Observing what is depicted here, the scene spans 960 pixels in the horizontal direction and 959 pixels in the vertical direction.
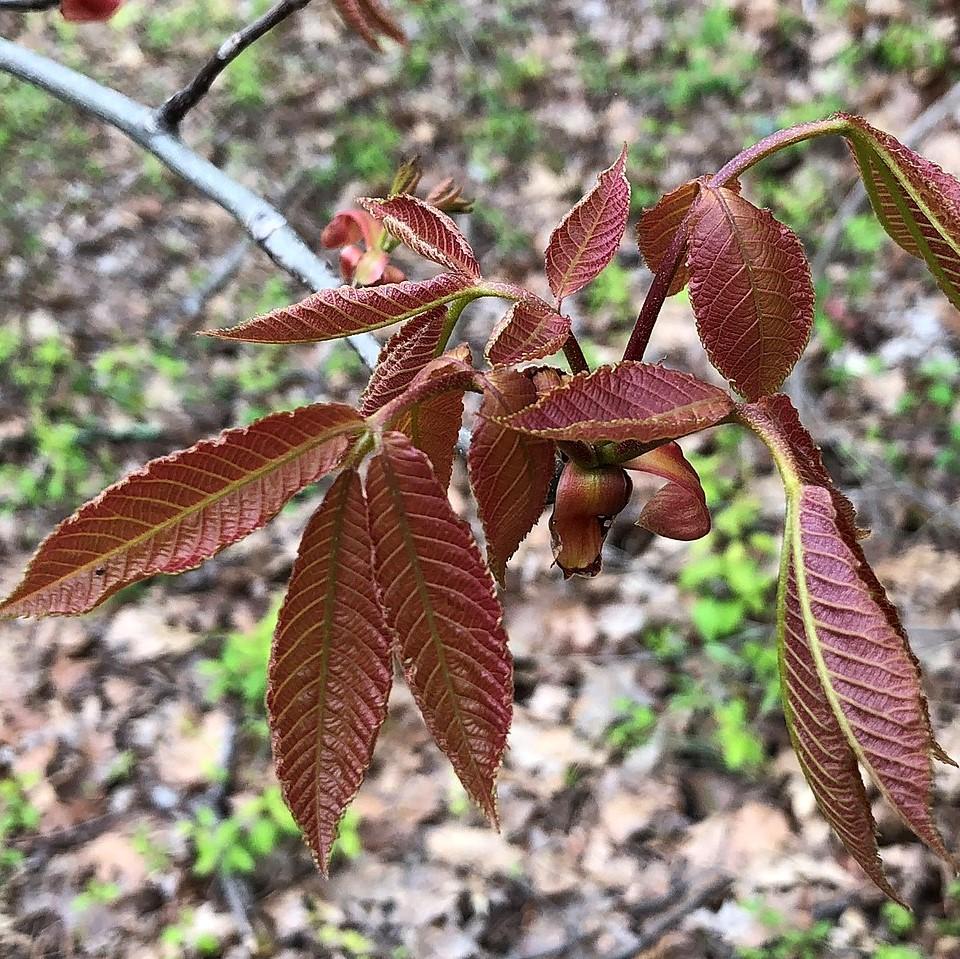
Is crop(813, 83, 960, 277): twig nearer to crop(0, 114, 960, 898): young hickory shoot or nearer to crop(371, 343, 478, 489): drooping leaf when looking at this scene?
crop(0, 114, 960, 898): young hickory shoot

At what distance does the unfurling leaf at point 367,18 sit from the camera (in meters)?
0.96

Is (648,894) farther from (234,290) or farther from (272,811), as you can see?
(234,290)

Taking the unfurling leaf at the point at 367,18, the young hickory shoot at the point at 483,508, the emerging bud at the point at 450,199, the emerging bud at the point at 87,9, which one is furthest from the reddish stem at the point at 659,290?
the emerging bud at the point at 87,9

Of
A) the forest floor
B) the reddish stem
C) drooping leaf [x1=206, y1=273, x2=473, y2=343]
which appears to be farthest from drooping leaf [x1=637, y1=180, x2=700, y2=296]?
the forest floor

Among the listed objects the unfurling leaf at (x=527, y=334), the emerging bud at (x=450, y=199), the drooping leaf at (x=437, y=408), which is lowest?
the drooping leaf at (x=437, y=408)

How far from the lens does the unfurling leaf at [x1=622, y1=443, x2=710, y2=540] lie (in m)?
0.64

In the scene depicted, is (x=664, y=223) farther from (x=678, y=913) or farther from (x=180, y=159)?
(x=678, y=913)

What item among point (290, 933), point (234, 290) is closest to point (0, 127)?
point (234, 290)

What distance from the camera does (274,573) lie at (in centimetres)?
275

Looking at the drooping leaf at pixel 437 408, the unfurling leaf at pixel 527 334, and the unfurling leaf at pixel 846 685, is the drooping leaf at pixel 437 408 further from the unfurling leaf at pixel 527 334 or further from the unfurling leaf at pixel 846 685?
the unfurling leaf at pixel 846 685

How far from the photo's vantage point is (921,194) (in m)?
0.57

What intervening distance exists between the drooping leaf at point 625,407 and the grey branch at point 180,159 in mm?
488

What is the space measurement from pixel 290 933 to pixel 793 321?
202 centimetres

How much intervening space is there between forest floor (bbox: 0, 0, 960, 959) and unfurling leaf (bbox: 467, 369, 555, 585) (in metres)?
1.77
